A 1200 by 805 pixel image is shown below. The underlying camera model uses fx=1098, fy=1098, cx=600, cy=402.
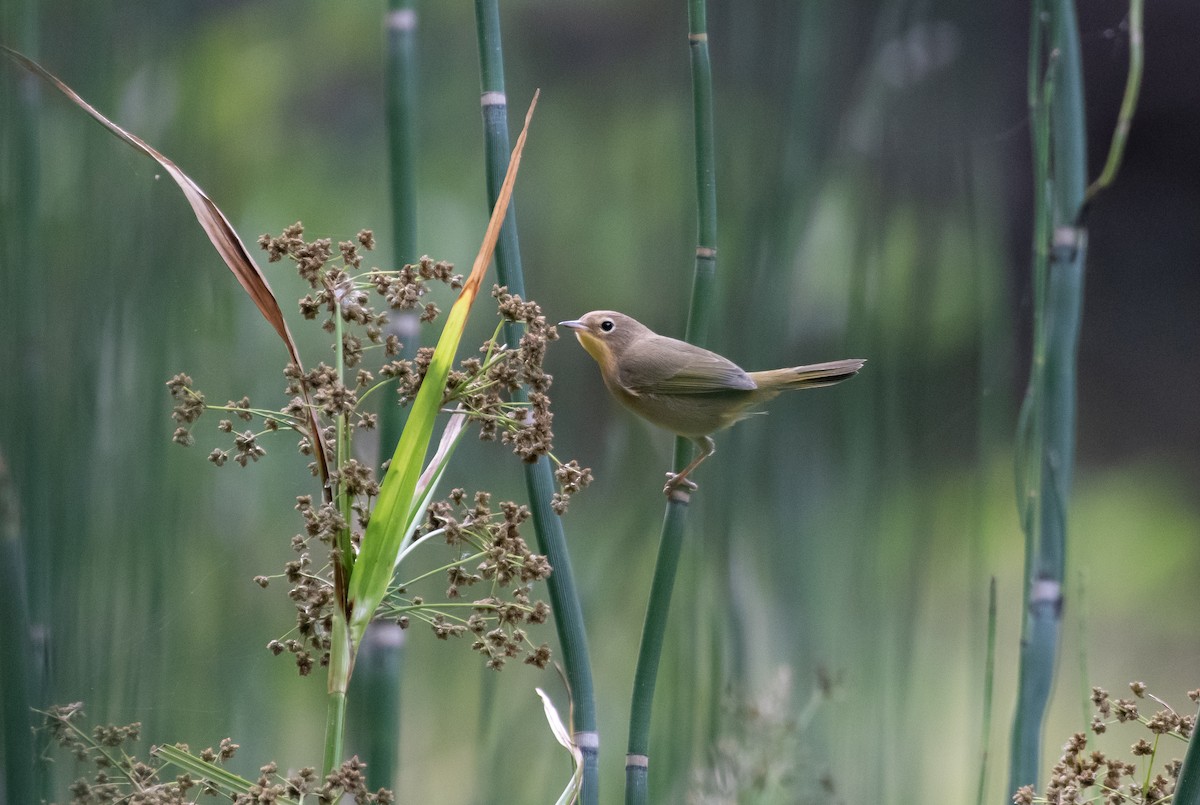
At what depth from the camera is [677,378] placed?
2.95 feet

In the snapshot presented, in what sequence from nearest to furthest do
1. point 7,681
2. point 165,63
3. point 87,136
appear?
point 7,681
point 87,136
point 165,63

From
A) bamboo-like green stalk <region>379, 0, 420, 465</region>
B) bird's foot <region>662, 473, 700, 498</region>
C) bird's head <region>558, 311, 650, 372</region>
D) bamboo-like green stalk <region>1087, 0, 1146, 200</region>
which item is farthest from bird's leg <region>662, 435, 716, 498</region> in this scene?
bamboo-like green stalk <region>1087, 0, 1146, 200</region>

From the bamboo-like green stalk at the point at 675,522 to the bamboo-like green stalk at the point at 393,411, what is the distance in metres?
0.21

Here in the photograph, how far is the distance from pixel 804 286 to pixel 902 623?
1.29 feet

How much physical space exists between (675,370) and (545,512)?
0.20 metres

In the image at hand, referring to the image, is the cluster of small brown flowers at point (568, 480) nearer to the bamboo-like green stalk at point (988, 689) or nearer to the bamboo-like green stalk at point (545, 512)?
the bamboo-like green stalk at point (545, 512)

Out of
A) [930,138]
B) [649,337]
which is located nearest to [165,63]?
[649,337]

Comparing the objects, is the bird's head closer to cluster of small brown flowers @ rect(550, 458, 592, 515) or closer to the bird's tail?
the bird's tail

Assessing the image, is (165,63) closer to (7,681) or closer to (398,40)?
(398,40)

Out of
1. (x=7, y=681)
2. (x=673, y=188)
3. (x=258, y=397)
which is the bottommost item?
(x=7, y=681)

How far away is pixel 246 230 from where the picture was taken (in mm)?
1044

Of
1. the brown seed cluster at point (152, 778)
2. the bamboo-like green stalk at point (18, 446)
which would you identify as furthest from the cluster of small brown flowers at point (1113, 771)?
the bamboo-like green stalk at point (18, 446)

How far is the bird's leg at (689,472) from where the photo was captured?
92 cm

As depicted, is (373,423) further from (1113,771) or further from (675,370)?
(1113,771)
